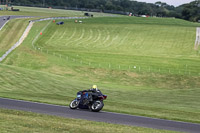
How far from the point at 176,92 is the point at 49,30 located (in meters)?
74.5

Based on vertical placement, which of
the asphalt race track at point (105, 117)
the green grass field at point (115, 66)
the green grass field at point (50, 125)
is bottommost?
the green grass field at point (115, 66)

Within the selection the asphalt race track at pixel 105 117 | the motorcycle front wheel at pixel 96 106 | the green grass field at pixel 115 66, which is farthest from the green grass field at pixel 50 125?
the green grass field at pixel 115 66

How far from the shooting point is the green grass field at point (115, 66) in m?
33.6

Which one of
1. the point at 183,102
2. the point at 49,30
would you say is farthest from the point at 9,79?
the point at 49,30

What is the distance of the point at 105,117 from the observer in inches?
883

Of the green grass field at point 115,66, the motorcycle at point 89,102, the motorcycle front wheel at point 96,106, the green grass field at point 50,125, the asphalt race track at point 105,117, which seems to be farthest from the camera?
the green grass field at point 115,66

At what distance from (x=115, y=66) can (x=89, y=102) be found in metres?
43.5

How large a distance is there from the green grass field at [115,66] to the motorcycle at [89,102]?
1631 millimetres

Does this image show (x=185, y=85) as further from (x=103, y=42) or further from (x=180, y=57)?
(x=103, y=42)

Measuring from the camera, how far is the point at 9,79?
137 ft

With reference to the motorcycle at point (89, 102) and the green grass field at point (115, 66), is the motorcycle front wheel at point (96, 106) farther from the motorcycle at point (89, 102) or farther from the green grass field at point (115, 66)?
the green grass field at point (115, 66)

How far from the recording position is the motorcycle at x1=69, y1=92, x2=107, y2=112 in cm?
2422

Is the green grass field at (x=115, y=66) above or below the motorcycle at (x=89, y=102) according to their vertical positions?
below

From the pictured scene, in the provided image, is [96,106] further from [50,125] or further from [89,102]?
[50,125]
